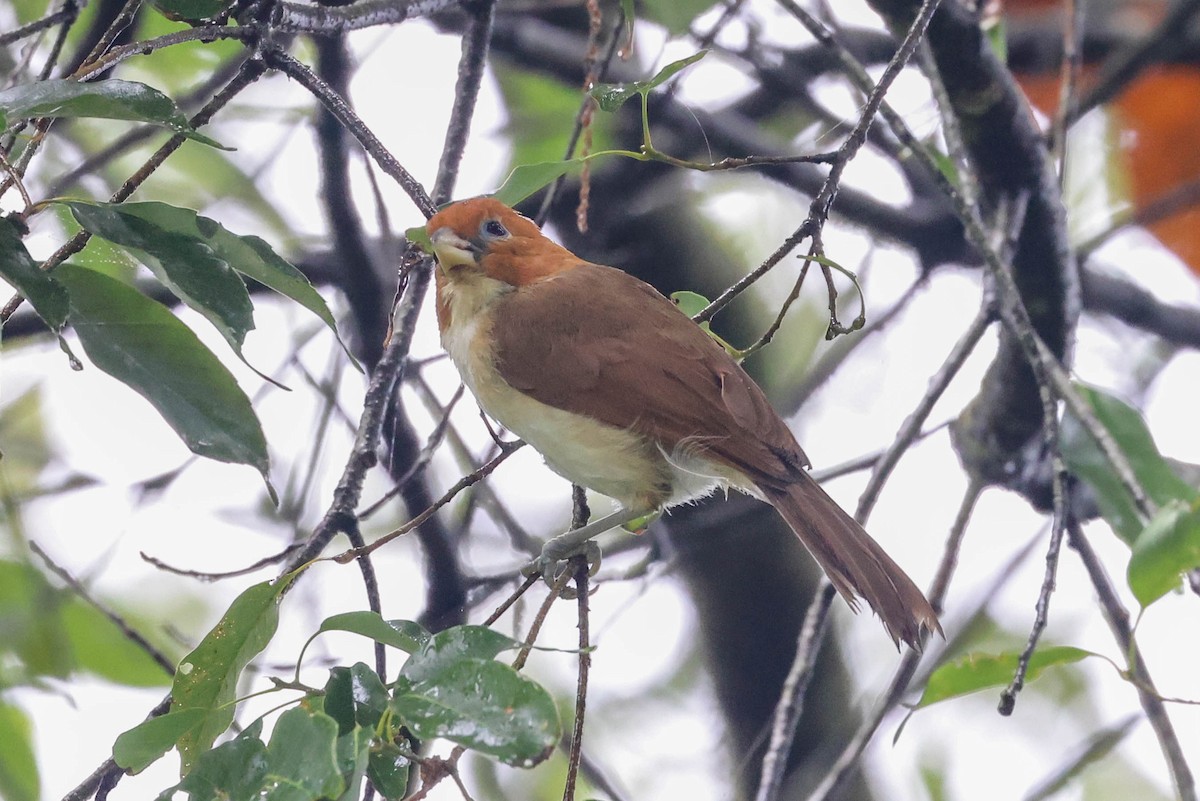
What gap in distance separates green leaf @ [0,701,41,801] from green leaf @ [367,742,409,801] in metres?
1.25

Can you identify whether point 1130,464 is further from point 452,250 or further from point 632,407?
point 452,250

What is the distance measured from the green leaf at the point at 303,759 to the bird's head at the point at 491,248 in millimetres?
1595

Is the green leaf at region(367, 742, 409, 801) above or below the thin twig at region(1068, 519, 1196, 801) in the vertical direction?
above

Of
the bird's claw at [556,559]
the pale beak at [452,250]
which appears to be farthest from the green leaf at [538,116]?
the bird's claw at [556,559]

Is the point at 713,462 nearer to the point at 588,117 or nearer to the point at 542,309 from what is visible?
the point at 542,309

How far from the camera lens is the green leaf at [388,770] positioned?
152 cm

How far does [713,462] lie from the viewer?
253 cm

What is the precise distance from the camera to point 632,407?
2.54 meters

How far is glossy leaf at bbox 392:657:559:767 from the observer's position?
1328 millimetres

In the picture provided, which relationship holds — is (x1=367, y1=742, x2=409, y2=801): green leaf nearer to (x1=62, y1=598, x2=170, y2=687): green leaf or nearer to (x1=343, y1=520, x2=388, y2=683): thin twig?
(x1=343, y1=520, x2=388, y2=683): thin twig

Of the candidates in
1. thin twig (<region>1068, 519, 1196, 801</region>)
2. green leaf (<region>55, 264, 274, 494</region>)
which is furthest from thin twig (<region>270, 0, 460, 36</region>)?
thin twig (<region>1068, 519, 1196, 801</region>)

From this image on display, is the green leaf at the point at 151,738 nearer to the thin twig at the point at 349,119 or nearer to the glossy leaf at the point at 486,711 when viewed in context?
the glossy leaf at the point at 486,711

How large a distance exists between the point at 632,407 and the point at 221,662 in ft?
3.68

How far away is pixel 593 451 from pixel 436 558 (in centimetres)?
70
